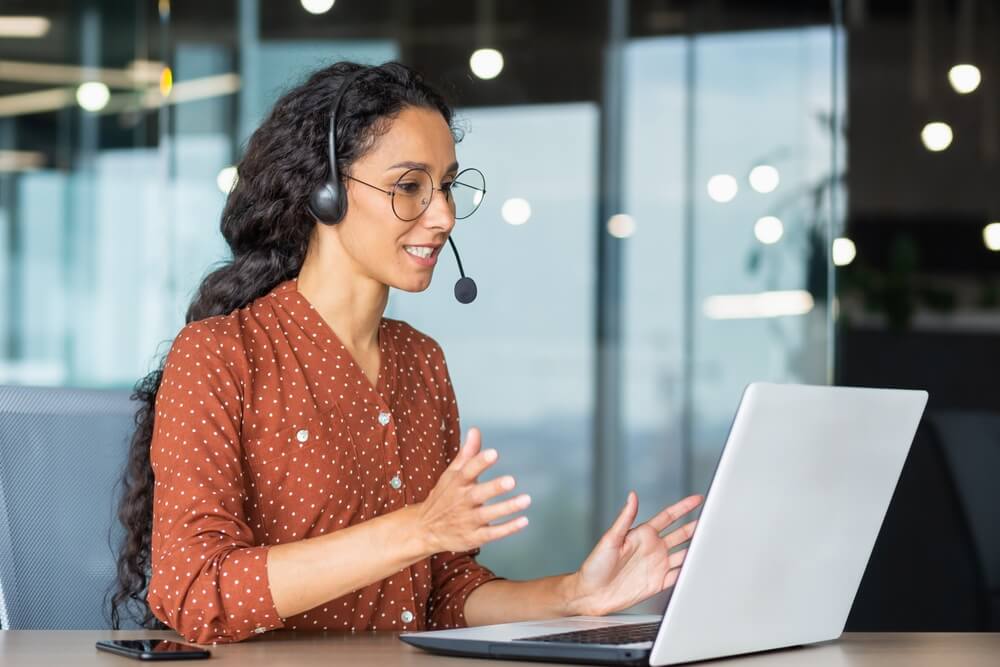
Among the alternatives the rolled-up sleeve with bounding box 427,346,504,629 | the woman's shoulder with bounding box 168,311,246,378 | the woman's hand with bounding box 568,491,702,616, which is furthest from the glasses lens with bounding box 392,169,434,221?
the woman's hand with bounding box 568,491,702,616

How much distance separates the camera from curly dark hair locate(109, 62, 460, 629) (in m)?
1.58

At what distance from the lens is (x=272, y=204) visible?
1676mm

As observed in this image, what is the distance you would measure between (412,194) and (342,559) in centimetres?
54

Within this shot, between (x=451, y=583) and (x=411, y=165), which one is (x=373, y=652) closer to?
(x=451, y=583)

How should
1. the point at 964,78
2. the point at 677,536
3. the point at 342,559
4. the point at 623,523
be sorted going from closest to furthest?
the point at 342,559 < the point at 623,523 < the point at 677,536 < the point at 964,78

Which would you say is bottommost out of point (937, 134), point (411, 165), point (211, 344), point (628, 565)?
point (628, 565)

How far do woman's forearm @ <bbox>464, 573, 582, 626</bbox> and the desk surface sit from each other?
0.71ft

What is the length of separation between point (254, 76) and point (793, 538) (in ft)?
11.3

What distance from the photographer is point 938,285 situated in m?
5.70

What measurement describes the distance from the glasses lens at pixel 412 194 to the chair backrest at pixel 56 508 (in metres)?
0.47

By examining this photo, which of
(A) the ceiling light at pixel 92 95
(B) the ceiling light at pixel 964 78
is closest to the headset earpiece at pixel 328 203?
(A) the ceiling light at pixel 92 95

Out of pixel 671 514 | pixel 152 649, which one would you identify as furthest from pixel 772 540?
pixel 152 649

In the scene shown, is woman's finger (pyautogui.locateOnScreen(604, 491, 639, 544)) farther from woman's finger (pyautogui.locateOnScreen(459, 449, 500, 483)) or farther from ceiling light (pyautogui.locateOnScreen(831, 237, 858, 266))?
ceiling light (pyautogui.locateOnScreen(831, 237, 858, 266))

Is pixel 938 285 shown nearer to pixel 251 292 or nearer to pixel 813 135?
pixel 813 135
